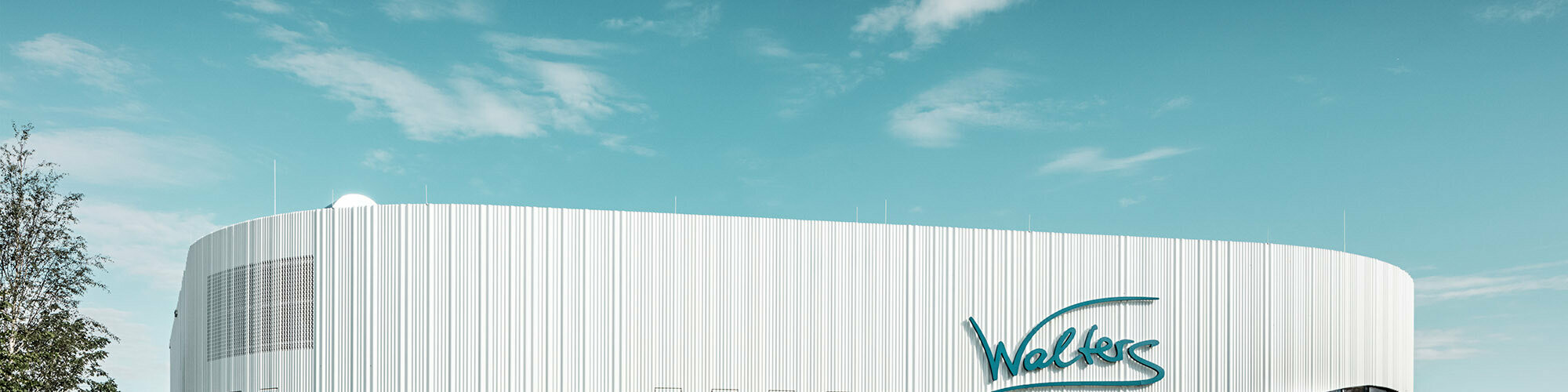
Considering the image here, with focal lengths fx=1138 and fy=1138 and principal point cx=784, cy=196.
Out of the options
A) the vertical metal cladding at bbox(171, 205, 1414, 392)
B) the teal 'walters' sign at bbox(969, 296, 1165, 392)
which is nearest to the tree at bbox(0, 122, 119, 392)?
the vertical metal cladding at bbox(171, 205, 1414, 392)

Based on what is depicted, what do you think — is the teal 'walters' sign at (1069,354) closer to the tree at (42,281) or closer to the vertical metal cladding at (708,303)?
the vertical metal cladding at (708,303)

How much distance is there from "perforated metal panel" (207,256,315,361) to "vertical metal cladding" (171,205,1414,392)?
10 centimetres

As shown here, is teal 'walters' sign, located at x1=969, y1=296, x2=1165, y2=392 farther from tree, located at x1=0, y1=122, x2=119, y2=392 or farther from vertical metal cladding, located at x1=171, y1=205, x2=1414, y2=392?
tree, located at x1=0, y1=122, x2=119, y2=392

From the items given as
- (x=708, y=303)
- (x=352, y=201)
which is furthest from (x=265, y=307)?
(x=708, y=303)

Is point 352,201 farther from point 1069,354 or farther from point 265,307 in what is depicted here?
point 1069,354

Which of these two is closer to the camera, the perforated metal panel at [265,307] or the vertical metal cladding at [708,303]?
the vertical metal cladding at [708,303]

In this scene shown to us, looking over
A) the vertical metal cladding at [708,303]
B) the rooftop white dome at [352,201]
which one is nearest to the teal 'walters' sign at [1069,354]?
the vertical metal cladding at [708,303]

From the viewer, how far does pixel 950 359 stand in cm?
2220

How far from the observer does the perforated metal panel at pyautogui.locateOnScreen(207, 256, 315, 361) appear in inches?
795

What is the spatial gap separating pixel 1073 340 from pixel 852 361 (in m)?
4.71

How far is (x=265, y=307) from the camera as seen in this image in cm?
2072

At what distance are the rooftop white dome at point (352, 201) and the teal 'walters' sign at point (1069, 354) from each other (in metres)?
12.1

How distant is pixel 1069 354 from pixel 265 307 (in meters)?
15.4

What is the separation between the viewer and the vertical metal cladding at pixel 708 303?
65.3 ft
